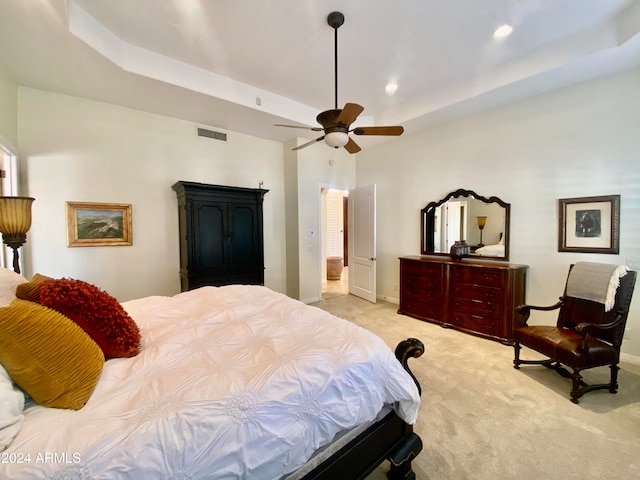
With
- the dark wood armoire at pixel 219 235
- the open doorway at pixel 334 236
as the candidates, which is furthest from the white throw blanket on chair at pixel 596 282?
the open doorway at pixel 334 236

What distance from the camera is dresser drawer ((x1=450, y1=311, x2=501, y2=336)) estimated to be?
3154mm

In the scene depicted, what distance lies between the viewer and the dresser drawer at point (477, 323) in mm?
3154

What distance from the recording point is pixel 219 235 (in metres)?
3.59

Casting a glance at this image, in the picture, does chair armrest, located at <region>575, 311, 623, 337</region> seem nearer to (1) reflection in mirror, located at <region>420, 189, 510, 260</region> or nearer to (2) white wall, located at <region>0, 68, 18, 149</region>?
(1) reflection in mirror, located at <region>420, 189, 510, 260</region>

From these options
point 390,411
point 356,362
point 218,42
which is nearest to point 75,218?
point 218,42

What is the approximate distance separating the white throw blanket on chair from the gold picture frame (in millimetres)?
4958

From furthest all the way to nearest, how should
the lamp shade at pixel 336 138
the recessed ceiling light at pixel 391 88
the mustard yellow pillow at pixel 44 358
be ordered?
the recessed ceiling light at pixel 391 88
the lamp shade at pixel 336 138
the mustard yellow pillow at pixel 44 358

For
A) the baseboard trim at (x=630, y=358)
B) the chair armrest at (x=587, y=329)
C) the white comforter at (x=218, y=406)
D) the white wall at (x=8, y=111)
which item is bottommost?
the baseboard trim at (x=630, y=358)

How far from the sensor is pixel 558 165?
302 cm

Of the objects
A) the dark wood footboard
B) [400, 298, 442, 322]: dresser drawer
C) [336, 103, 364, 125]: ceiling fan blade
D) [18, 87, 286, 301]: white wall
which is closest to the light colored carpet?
the dark wood footboard

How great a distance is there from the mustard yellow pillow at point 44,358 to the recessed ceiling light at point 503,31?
12.4 ft

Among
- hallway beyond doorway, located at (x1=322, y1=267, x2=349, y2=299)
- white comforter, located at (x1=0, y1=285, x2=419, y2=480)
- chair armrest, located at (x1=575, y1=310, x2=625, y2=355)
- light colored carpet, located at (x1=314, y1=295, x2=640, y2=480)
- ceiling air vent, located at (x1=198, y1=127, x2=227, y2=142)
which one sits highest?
ceiling air vent, located at (x1=198, y1=127, x2=227, y2=142)

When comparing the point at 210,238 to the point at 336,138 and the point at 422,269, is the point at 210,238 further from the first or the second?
the point at 422,269

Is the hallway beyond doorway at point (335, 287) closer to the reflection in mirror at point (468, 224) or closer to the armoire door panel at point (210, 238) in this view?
the reflection in mirror at point (468, 224)
